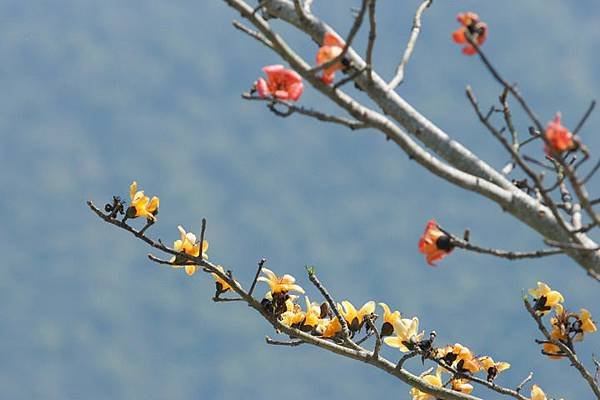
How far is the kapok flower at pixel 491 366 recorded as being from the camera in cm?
598

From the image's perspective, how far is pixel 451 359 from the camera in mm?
5816

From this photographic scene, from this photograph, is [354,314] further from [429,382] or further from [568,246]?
[568,246]

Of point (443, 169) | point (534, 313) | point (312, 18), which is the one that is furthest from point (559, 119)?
point (534, 313)

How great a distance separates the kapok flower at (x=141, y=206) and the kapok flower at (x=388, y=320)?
177 centimetres

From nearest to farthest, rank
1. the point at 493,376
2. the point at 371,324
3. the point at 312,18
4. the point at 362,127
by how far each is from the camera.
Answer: the point at 362,127, the point at 312,18, the point at 371,324, the point at 493,376

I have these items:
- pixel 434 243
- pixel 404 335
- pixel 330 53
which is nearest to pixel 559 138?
pixel 434 243

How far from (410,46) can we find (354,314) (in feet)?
7.74

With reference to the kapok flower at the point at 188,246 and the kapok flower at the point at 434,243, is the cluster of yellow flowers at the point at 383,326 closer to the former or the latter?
the kapok flower at the point at 188,246

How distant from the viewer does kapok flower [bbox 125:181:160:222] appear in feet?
18.8

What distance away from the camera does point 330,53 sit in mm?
3576

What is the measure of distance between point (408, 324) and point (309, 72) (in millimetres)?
2807

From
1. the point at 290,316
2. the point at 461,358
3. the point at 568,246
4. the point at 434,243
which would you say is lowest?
the point at 568,246

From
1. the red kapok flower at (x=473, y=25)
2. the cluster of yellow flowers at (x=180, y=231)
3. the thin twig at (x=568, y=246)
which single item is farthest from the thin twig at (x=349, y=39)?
the cluster of yellow flowers at (x=180, y=231)

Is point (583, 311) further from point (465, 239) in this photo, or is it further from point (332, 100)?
point (332, 100)
